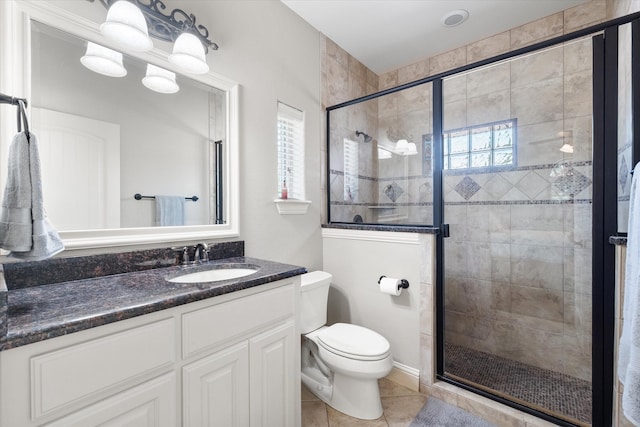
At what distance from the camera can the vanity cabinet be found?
714 mm

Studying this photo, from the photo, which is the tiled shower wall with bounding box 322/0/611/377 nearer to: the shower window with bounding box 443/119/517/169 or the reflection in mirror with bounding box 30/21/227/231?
the shower window with bounding box 443/119/517/169

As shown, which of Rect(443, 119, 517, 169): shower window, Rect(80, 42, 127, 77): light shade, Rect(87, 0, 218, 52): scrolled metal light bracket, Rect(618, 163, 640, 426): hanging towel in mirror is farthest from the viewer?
Rect(443, 119, 517, 169): shower window

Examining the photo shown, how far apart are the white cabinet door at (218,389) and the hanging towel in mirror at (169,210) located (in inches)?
29.7

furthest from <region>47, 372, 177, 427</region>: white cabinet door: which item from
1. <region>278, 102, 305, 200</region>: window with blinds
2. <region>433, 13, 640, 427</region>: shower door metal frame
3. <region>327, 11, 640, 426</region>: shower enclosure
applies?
<region>433, 13, 640, 427</region>: shower door metal frame

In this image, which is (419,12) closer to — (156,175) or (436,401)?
(156,175)

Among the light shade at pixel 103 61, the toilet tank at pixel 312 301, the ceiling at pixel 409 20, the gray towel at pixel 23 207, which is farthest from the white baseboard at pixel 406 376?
the ceiling at pixel 409 20

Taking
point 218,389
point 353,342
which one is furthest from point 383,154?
point 218,389

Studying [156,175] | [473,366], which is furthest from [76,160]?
[473,366]

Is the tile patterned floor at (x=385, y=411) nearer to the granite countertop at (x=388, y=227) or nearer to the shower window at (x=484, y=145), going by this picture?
the granite countertop at (x=388, y=227)

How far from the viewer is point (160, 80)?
57.7 inches

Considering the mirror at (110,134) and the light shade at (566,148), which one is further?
the light shade at (566,148)

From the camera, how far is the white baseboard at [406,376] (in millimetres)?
1889

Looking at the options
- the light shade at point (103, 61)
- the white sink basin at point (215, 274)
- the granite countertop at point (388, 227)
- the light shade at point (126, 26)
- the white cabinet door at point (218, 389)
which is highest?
the light shade at point (126, 26)

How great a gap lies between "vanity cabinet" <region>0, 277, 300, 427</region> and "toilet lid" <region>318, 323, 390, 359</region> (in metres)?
0.32
